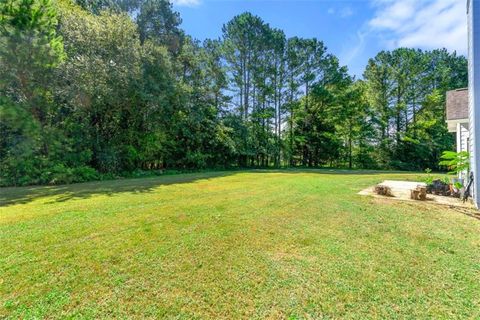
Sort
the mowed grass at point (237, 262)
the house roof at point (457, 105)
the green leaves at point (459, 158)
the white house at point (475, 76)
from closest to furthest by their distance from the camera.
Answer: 1. the mowed grass at point (237, 262)
2. the white house at point (475, 76)
3. the green leaves at point (459, 158)
4. the house roof at point (457, 105)

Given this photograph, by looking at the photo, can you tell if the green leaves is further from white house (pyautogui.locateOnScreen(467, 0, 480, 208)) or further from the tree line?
the tree line

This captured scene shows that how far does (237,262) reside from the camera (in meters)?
3.03

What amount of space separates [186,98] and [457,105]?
520 inches

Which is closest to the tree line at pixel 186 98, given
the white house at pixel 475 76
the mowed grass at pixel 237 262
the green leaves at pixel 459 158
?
the mowed grass at pixel 237 262

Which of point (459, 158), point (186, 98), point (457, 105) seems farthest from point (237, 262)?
point (186, 98)

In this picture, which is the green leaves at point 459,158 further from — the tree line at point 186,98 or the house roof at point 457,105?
the tree line at point 186,98

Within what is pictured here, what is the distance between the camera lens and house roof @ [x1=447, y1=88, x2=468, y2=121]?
7.40 m

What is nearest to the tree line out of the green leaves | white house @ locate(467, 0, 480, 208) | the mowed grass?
the mowed grass

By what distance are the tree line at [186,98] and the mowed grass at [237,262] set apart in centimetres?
664

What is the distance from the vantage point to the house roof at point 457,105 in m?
7.40

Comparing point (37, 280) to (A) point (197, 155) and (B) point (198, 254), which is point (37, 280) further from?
(A) point (197, 155)

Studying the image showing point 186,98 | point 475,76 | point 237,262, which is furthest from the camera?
point 186,98

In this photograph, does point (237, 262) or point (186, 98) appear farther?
point (186, 98)

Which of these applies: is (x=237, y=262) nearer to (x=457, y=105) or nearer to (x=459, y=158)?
(x=459, y=158)
